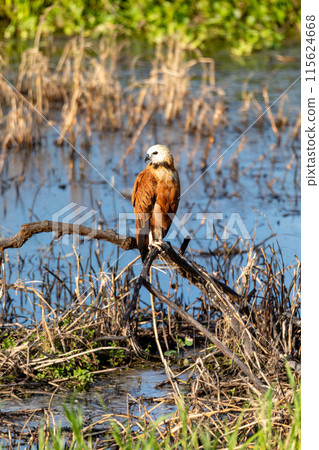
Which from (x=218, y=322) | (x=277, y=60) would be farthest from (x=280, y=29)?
(x=218, y=322)

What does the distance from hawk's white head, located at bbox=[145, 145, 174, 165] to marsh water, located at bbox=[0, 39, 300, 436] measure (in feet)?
3.00

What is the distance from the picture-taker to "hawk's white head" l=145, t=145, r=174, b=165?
151 inches

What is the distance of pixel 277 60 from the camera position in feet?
38.2

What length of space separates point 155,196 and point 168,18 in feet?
29.9

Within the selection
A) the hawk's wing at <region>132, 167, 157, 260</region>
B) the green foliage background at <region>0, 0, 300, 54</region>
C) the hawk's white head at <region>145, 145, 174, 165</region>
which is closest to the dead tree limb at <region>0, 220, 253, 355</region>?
the hawk's wing at <region>132, 167, 157, 260</region>

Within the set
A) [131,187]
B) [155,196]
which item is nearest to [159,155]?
[155,196]

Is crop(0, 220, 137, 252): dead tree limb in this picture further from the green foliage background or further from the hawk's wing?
the green foliage background

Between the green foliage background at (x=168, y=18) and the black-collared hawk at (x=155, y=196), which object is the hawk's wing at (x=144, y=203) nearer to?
the black-collared hawk at (x=155, y=196)

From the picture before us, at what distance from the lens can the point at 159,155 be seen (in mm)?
3844

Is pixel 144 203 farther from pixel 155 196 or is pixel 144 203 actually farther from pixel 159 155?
pixel 159 155

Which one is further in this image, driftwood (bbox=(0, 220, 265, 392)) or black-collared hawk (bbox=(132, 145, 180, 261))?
black-collared hawk (bbox=(132, 145, 180, 261))

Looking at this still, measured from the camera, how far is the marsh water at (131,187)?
5160 mm

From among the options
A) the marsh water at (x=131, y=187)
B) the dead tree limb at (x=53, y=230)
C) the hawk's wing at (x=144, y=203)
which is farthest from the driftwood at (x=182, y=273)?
the marsh water at (x=131, y=187)
